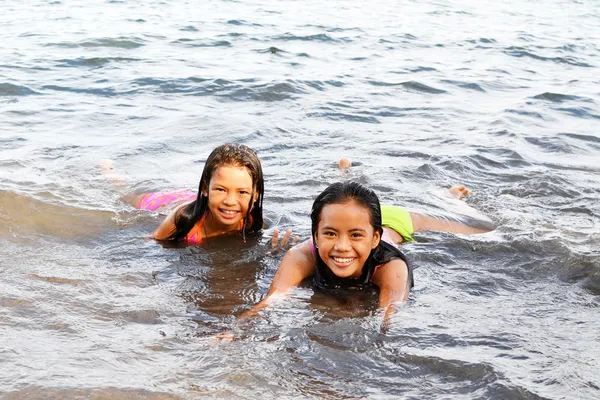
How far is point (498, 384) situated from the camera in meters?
3.53

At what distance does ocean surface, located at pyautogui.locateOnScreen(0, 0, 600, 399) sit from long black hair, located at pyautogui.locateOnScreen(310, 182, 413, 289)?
188 millimetres

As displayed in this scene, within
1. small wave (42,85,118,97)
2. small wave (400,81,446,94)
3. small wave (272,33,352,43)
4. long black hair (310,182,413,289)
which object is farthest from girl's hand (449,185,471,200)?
small wave (272,33,352,43)

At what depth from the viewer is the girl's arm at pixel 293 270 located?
4.71 m

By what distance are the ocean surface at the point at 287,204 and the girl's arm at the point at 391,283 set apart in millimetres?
112

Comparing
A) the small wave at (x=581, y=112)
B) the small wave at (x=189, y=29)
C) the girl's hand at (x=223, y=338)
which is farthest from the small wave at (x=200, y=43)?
the girl's hand at (x=223, y=338)

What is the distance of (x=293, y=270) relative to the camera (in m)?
4.88

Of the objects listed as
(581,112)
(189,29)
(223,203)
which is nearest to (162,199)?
(223,203)

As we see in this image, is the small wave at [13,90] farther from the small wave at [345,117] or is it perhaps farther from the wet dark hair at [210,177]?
the wet dark hair at [210,177]

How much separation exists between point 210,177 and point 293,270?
3.63 ft

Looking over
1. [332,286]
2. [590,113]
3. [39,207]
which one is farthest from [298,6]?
[332,286]

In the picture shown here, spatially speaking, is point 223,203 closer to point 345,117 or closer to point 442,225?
point 442,225

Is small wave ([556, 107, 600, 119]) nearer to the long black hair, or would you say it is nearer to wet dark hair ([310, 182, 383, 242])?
the long black hair

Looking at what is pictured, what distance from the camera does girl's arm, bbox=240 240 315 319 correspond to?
471 centimetres

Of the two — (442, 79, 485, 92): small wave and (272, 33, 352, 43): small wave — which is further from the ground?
(272, 33, 352, 43): small wave
